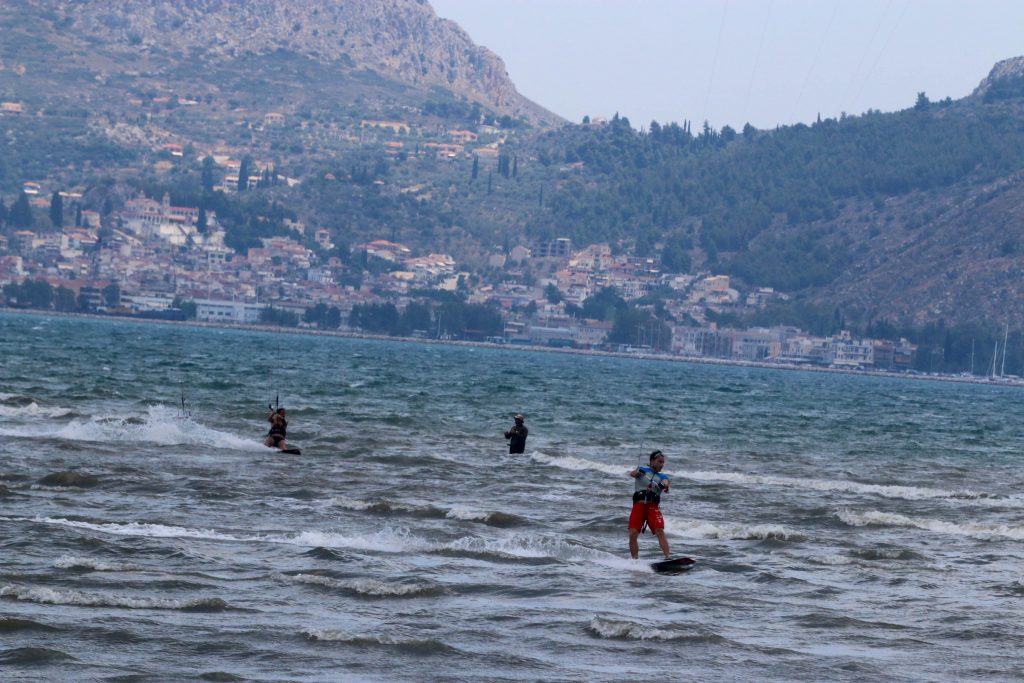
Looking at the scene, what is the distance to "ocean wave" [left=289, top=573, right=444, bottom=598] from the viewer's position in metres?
20.8

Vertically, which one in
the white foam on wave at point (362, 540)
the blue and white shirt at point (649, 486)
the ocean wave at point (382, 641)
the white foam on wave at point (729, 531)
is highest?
the blue and white shirt at point (649, 486)

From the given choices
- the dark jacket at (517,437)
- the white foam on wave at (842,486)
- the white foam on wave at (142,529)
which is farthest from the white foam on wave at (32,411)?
the white foam on wave at (142,529)

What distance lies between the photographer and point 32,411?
154 ft

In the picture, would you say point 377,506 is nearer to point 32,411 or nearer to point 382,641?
point 382,641

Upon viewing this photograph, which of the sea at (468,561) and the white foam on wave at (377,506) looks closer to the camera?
the sea at (468,561)

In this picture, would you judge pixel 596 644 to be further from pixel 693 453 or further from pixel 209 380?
pixel 209 380

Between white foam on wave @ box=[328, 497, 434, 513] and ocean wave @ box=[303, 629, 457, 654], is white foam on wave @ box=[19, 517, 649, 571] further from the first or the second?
ocean wave @ box=[303, 629, 457, 654]

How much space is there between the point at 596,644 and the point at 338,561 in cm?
545

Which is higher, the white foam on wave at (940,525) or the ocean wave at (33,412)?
the white foam on wave at (940,525)

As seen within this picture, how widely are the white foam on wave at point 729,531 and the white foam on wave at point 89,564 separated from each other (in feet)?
33.5

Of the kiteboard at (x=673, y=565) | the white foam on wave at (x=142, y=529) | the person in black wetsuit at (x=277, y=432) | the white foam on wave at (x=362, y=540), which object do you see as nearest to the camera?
the kiteboard at (x=673, y=565)

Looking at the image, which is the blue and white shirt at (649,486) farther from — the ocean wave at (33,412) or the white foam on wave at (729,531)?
the ocean wave at (33,412)

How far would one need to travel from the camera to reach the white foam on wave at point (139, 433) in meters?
39.7

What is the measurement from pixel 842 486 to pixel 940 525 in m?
8.49
